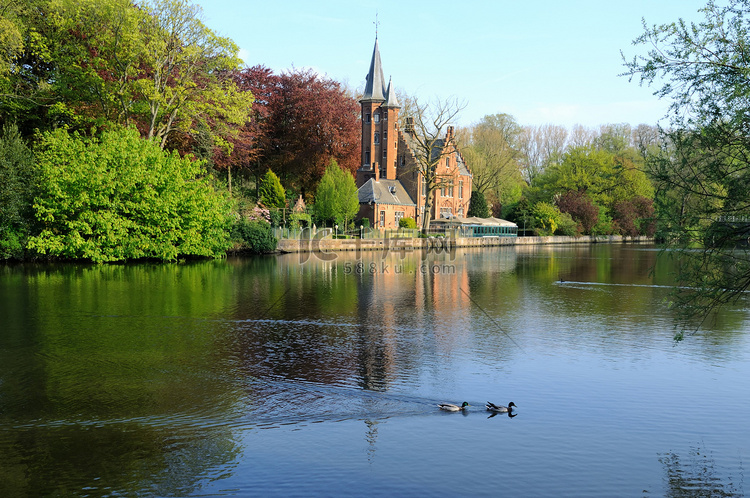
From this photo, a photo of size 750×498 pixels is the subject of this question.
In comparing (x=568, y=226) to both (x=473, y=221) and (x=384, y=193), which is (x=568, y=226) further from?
(x=384, y=193)

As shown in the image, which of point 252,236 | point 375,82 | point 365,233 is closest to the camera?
point 252,236

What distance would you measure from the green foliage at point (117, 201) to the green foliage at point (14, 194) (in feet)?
2.26

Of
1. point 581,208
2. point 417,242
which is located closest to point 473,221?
point 417,242

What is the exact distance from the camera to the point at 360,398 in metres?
10.8

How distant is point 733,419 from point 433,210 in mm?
66071

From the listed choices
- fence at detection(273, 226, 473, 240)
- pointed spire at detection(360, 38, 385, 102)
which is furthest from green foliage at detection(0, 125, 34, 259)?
pointed spire at detection(360, 38, 385, 102)

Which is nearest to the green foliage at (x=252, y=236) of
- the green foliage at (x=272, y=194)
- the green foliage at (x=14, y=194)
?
the green foliage at (x=272, y=194)

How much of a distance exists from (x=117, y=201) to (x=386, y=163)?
39.9 meters

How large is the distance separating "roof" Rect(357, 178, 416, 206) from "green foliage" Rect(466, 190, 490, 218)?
9.26m

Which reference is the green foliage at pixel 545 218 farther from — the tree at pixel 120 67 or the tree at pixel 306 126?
the tree at pixel 120 67

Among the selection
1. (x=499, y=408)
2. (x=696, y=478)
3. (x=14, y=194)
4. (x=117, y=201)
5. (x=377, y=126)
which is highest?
(x=377, y=126)

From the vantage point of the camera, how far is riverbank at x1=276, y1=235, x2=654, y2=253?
4759 centimetres

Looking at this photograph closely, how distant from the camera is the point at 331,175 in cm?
5531

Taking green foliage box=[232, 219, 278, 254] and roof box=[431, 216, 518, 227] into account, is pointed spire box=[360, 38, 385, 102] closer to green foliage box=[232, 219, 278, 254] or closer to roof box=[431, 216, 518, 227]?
roof box=[431, 216, 518, 227]
